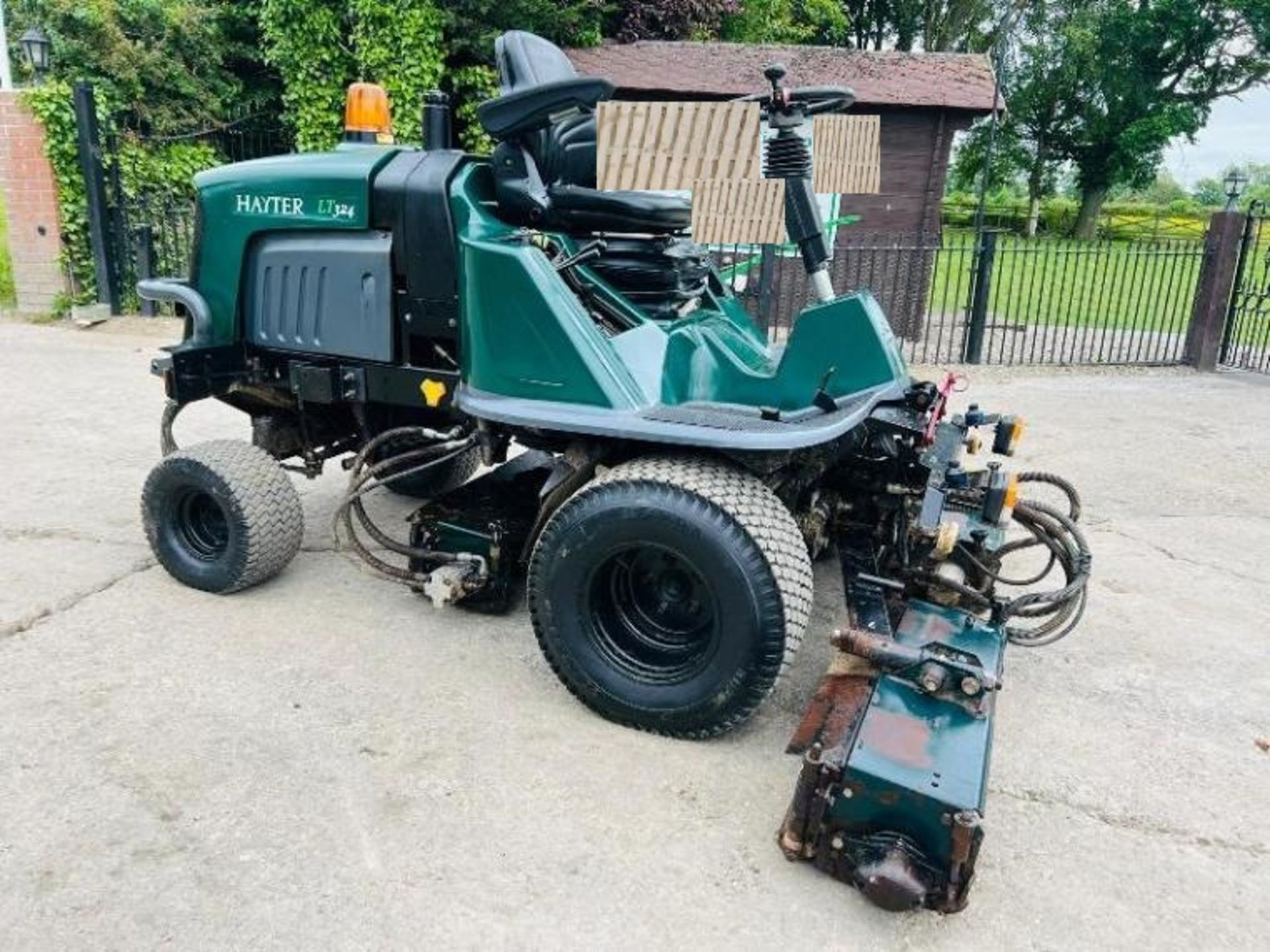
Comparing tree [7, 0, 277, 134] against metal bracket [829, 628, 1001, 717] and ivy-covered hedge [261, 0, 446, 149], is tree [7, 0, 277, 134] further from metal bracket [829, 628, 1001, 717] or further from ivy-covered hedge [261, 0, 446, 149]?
metal bracket [829, 628, 1001, 717]

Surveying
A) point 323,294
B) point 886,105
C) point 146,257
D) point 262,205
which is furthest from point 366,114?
point 886,105

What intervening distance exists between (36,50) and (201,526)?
7627 mm

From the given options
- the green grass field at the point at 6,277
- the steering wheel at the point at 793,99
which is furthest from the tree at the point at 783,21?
the steering wheel at the point at 793,99

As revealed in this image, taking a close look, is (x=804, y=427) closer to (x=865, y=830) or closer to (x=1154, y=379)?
(x=865, y=830)

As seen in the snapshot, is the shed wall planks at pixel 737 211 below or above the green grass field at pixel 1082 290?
above

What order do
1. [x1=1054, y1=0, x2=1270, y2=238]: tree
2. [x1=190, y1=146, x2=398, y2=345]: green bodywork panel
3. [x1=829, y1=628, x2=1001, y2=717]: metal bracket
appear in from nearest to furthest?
1. [x1=829, y1=628, x2=1001, y2=717]: metal bracket
2. [x1=190, y1=146, x2=398, y2=345]: green bodywork panel
3. [x1=1054, y1=0, x2=1270, y2=238]: tree

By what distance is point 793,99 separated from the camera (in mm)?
3076

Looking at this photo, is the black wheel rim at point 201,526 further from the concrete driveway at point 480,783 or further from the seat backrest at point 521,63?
the seat backrest at point 521,63

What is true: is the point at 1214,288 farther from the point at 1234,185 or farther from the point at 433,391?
the point at 433,391

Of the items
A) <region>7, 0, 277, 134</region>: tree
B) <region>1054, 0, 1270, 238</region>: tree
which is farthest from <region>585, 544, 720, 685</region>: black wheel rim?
<region>1054, 0, 1270, 238</region>: tree

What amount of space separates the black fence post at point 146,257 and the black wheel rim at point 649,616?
815cm

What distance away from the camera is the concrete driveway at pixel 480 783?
2.38 meters

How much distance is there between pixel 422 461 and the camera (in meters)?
4.29

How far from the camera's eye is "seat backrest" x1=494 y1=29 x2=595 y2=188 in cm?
377
